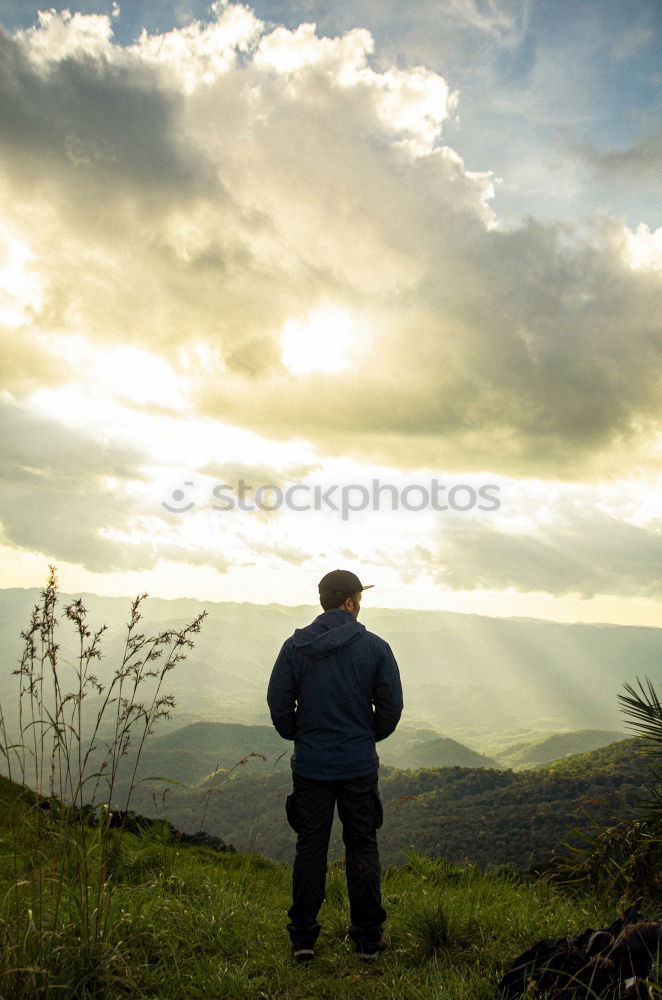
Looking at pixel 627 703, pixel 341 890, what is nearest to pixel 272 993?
pixel 341 890

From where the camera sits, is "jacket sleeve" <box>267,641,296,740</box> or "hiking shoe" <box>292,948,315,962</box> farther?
"jacket sleeve" <box>267,641,296,740</box>

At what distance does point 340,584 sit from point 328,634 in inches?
18.5

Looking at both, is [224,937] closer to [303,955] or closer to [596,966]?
[303,955]

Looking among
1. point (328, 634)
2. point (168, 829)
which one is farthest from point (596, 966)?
point (168, 829)

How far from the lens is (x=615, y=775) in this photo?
163 ft

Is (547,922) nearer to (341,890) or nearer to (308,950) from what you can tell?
(308,950)

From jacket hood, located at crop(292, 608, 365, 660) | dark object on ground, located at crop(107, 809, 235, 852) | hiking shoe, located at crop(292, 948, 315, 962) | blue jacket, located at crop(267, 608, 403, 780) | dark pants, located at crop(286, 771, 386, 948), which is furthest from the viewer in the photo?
dark object on ground, located at crop(107, 809, 235, 852)

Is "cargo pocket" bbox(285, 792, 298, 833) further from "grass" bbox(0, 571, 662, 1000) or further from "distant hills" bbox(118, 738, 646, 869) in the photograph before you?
"distant hills" bbox(118, 738, 646, 869)

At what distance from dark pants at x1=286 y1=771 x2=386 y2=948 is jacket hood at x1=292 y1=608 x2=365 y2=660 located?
0.91 m

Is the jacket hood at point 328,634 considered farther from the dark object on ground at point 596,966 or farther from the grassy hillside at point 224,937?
the dark object on ground at point 596,966

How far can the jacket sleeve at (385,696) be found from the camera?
4750mm

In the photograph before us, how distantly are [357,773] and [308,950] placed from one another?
118 centimetres

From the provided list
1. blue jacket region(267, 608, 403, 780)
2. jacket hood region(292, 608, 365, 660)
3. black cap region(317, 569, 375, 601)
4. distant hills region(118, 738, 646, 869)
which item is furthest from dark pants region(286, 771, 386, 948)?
distant hills region(118, 738, 646, 869)

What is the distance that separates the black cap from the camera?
16.5 ft
